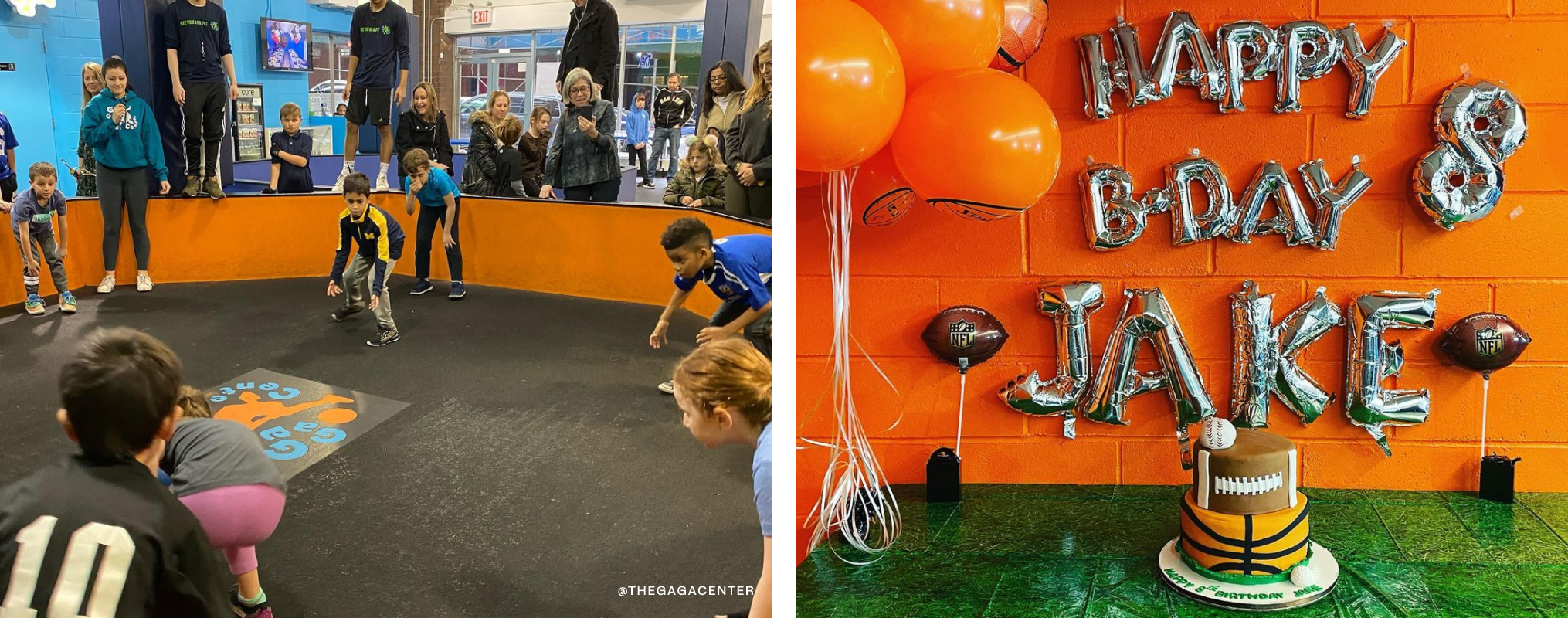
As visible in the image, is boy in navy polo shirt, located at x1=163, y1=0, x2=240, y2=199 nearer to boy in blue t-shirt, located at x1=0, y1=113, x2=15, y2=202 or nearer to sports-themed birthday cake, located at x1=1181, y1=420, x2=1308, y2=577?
boy in blue t-shirt, located at x1=0, y1=113, x2=15, y2=202

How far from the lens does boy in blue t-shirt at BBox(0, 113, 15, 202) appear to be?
91 centimetres

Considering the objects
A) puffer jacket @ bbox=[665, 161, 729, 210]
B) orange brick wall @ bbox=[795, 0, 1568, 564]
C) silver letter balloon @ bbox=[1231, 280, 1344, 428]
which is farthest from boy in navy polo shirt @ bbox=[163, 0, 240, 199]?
silver letter balloon @ bbox=[1231, 280, 1344, 428]

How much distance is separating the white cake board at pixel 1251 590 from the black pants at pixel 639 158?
60.8 inches

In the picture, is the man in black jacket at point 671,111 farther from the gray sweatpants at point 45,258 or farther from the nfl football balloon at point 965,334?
the nfl football balloon at point 965,334

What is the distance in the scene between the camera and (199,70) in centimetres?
94

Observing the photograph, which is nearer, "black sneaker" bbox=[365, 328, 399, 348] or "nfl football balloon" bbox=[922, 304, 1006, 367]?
"black sneaker" bbox=[365, 328, 399, 348]

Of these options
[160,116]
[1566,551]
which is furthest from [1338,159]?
[160,116]

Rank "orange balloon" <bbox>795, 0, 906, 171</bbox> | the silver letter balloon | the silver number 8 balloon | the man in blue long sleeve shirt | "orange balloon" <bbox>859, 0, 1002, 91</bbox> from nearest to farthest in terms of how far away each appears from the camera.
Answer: the man in blue long sleeve shirt < "orange balloon" <bbox>795, 0, 906, 171</bbox> < "orange balloon" <bbox>859, 0, 1002, 91</bbox> < the silver number 8 balloon < the silver letter balloon

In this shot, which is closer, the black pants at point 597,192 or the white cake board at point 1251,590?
the black pants at point 597,192

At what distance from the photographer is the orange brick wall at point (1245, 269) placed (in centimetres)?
241

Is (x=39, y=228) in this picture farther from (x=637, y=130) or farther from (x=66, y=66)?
(x=637, y=130)

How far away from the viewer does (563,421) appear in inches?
46.1

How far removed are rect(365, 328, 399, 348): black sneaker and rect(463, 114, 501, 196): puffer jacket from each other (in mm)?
174

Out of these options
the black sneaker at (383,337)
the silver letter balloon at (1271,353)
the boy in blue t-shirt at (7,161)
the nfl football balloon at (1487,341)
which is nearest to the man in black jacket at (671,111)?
the black sneaker at (383,337)
